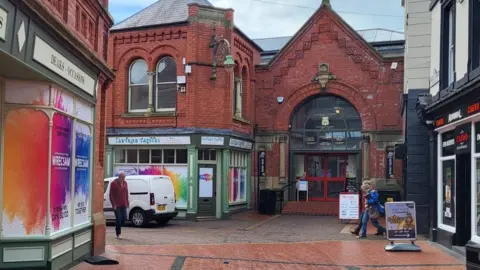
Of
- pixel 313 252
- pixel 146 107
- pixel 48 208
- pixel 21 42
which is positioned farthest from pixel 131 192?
pixel 21 42

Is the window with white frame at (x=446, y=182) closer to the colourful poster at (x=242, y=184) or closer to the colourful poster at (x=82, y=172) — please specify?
the colourful poster at (x=82, y=172)

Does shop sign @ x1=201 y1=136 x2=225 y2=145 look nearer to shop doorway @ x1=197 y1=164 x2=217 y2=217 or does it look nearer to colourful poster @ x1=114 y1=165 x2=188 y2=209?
shop doorway @ x1=197 y1=164 x2=217 y2=217

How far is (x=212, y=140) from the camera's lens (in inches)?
840

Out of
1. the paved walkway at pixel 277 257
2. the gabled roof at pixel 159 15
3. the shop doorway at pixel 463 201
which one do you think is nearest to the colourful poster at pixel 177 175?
the gabled roof at pixel 159 15

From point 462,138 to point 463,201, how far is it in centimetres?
146

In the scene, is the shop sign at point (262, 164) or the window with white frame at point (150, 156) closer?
the window with white frame at point (150, 156)

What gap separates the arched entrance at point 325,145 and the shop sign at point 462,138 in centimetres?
1196

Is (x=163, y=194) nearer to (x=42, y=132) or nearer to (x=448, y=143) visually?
(x=448, y=143)

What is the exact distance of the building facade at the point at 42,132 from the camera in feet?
24.1

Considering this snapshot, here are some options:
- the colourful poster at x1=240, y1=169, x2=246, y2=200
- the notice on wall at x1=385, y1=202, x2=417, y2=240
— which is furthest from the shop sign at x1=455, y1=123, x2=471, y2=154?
the colourful poster at x1=240, y1=169, x2=246, y2=200

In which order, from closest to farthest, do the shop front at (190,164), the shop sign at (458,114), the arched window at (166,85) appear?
1. the shop sign at (458,114)
2. the shop front at (190,164)
3. the arched window at (166,85)

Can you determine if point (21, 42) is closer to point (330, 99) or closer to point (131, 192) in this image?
point (131, 192)

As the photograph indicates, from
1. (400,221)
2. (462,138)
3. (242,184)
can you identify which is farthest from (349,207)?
(462,138)

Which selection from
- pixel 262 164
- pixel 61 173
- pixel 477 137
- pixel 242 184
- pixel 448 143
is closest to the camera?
pixel 61 173
